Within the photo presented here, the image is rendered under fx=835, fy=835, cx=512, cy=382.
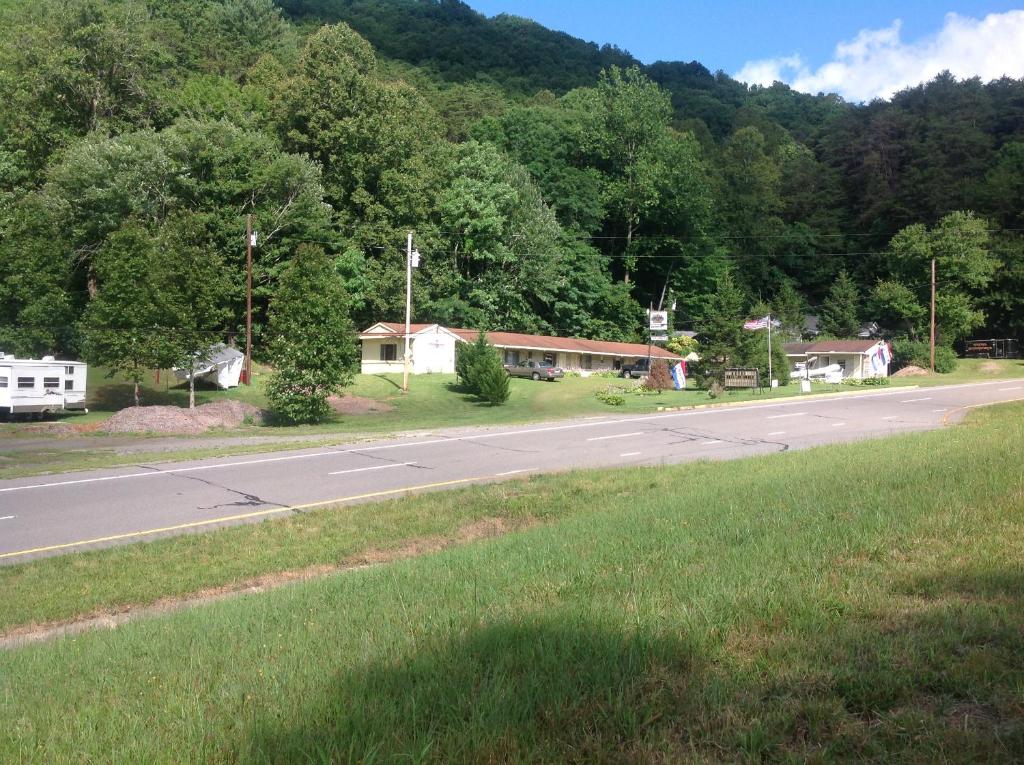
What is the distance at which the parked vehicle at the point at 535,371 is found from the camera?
63.0 meters

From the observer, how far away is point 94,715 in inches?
193

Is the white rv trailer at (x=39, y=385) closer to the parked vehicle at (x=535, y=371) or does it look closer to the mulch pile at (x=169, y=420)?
the mulch pile at (x=169, y=420)

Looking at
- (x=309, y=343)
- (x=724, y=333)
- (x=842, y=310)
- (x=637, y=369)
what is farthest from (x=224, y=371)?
(x=842, y=310)

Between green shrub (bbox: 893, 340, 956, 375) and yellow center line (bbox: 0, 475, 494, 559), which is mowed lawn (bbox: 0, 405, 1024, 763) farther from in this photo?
green shrub (bbox: 893, 340, 956, 375)

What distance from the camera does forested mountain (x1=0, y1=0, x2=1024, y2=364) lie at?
5553 cm

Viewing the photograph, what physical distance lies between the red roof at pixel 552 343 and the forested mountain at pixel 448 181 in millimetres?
4462

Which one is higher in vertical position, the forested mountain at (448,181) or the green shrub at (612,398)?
the forested mountain at (448,181)

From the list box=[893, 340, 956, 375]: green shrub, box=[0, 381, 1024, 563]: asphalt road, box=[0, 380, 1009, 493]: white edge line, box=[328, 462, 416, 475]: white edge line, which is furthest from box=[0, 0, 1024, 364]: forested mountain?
box=[328, 462, 416, 475]: white edge line

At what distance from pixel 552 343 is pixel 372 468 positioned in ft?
163

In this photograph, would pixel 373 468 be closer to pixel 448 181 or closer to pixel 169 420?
pixel 169 420

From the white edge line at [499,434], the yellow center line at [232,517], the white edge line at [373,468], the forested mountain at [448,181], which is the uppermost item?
the forested mountain at [448,181]

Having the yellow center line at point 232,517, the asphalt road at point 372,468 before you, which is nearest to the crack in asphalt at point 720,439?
the asphalt road at point 372,468

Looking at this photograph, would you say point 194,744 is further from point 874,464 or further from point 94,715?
point 874,464

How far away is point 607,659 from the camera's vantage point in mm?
4945
